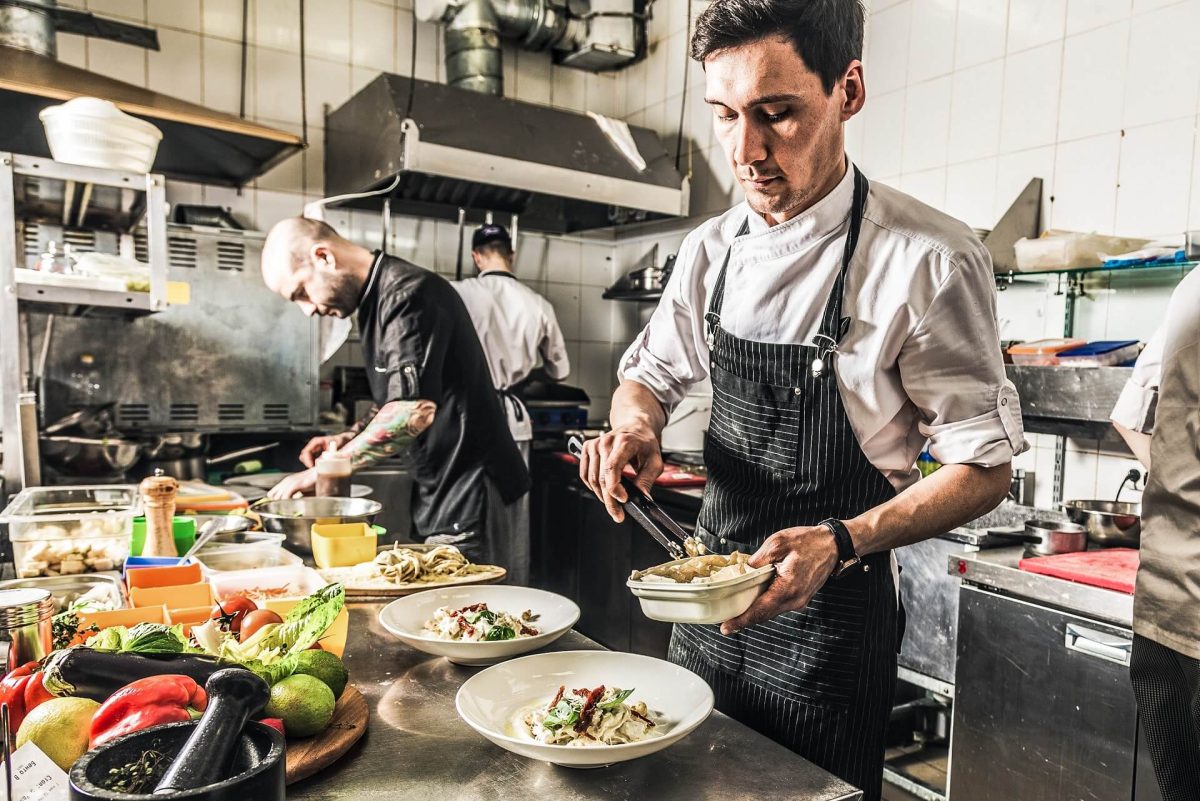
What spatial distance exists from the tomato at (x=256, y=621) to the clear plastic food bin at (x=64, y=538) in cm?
71

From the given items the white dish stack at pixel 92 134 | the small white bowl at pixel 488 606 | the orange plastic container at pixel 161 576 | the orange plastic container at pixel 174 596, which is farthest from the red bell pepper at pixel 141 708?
the white dish stack at pixel 92 134

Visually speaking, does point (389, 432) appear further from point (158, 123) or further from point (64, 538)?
point (158, 123)

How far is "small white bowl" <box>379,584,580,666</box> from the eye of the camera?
1300 millimetres

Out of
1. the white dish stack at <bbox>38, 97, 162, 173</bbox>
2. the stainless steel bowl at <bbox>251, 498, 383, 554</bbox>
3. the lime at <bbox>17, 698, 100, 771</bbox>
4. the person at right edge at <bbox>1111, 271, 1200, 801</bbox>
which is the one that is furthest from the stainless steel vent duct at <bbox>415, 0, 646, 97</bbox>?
the lime at <bbox>17, 698, 100, 771</bbox>

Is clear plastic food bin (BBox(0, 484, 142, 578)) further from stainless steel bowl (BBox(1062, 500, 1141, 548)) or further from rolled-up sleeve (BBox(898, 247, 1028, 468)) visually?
stainless steel bowl (BBox(1062, 500, 1141, 548))

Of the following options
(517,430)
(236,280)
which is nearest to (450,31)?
(236,280)

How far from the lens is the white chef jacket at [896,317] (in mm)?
1427

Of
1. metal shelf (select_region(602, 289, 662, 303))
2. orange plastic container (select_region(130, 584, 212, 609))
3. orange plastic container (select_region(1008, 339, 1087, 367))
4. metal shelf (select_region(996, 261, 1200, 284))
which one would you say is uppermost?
metal shelf (select_region(602, 289, 662, 303))

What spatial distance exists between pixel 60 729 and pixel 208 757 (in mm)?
358

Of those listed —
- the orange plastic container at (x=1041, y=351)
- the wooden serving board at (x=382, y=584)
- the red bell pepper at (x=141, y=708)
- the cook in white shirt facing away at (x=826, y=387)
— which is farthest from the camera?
the orange plastic container at (x=1041, y=351)

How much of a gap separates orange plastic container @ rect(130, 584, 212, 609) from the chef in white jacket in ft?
10.1

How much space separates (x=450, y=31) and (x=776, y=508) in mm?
4307

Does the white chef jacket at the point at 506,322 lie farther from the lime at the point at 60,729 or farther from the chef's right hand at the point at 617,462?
the lime at the point at 60,729

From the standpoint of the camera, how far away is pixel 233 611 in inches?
53.2
